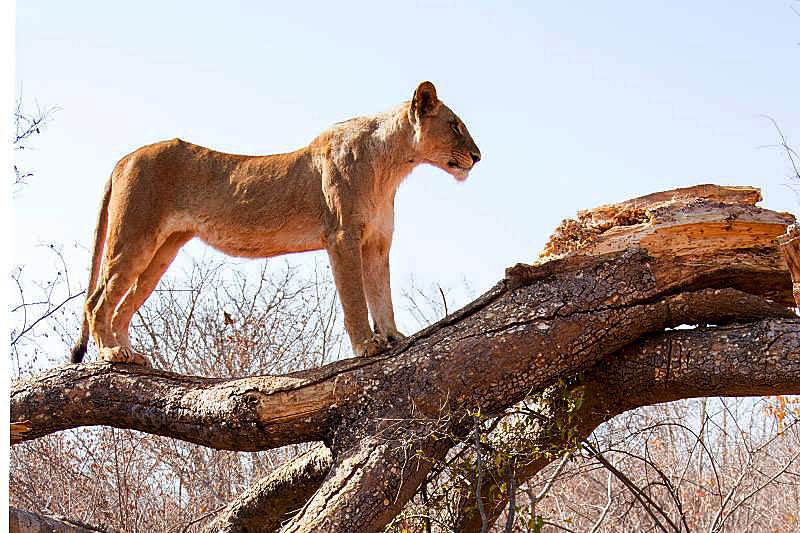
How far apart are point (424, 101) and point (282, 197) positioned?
1093mm

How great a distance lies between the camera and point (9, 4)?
3.98 m

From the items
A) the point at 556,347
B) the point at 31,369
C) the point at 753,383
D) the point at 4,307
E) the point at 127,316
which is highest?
the point at 31,369

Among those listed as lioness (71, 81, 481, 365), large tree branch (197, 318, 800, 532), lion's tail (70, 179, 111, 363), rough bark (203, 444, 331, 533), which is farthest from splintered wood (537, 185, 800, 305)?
lion's tail (70, 179, 111, 363)

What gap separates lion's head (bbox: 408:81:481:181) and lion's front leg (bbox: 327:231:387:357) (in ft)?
2.50

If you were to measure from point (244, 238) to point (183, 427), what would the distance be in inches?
51.8

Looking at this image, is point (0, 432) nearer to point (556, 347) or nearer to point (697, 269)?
point (556, 347)

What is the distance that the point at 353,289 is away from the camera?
201 inches

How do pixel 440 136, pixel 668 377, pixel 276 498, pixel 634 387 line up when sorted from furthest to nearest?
pixel 440 136 → pixel 276 498 → pixel 634 387 → pixel 668 377

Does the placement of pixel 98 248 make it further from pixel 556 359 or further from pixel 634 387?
pixel 634 387

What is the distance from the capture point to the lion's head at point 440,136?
5434 mm

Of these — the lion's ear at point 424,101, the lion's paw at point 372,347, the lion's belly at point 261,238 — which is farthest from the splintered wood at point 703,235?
the lion's belly at point 261,238

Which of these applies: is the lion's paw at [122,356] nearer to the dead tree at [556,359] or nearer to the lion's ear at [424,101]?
the dead tree at [556,359]

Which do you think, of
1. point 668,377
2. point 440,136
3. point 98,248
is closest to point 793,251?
point 668,377

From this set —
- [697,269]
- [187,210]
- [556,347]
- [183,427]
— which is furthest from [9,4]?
[697,269]
